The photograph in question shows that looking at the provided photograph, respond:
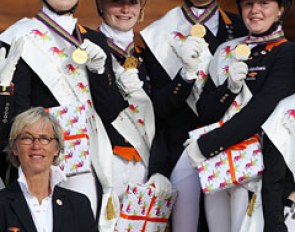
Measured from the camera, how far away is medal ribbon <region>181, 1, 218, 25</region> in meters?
5.97

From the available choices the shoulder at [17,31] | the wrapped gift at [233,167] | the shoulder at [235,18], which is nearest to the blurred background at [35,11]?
the shoulder at [235,18]

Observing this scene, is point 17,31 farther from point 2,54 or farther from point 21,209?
point 21,209

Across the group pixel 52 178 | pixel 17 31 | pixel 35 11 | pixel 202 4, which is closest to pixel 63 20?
pixel 17 31

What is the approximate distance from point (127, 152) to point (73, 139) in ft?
1.42

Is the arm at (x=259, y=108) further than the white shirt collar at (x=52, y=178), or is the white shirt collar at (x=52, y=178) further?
the arm at (x=259, y=108)

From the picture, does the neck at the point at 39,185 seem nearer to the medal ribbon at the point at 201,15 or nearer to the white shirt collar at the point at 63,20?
the white shirt collar at the point at 63,20

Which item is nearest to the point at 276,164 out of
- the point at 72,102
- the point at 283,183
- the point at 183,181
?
the point at 283,183

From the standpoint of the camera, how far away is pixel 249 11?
564 cm

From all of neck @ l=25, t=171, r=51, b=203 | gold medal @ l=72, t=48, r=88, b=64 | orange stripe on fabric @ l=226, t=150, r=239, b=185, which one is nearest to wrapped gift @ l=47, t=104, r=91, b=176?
gold medal @ l=72, t=48, r=88, b=64

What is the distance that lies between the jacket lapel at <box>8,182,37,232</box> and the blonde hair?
20cm

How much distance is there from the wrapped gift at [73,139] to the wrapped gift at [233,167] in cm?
54

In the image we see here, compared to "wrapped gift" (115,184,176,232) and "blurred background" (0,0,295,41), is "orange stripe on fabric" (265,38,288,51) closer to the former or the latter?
"wrapped gift" (115,184,176,232)

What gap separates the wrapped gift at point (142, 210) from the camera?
5.72 metres

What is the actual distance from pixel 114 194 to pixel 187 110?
22.3 inches
